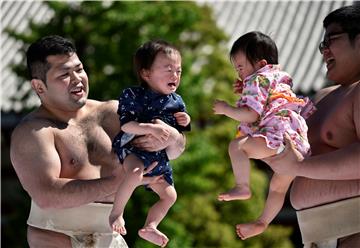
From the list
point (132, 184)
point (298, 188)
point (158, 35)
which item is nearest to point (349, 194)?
point (298, 188)

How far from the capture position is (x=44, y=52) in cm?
391

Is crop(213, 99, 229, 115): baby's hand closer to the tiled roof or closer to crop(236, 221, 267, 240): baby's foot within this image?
crop(236, 221, 267, 240): baby's foot

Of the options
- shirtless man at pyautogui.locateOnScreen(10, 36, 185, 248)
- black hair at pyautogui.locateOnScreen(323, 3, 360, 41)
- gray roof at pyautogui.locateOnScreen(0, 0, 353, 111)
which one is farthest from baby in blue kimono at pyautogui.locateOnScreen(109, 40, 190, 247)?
gray roof at pyautogui.locateOnScreen(0, 0, 353, 111)

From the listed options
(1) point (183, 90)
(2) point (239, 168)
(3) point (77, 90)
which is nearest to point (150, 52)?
(3) point (77, 90)

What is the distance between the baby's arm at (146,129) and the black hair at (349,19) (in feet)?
2.63

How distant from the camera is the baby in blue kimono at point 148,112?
3.61 m

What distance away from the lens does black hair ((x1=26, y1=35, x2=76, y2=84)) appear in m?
3.91

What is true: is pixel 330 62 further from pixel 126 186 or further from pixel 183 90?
pixel 183 90

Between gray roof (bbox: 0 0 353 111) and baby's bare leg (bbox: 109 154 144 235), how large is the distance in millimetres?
7247

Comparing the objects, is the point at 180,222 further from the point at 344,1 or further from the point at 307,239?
the point at 307,239

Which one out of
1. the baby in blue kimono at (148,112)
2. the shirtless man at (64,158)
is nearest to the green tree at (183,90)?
the shirtless man at (64,158)

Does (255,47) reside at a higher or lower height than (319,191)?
higher

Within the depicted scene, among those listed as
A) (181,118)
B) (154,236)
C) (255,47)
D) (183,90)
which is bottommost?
(183,90)

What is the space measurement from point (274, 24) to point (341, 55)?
338 inches
